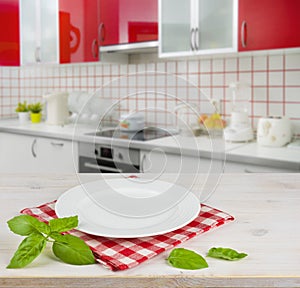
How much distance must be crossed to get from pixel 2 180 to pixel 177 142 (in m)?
0.57

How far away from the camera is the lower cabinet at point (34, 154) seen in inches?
122

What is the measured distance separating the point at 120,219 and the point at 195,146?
0.71ft

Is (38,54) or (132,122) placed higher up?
(38,54)

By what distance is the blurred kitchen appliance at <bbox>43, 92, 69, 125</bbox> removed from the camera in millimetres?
3516

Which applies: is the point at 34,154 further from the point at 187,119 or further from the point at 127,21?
the point at 187,119

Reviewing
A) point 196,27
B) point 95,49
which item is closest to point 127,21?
point 95,49

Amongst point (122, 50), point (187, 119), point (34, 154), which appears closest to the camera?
point (187, 119)

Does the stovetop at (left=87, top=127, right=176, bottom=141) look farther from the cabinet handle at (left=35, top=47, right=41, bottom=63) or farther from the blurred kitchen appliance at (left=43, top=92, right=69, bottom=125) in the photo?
the cabinet handle at (left=35, top=47, right=41, bottom=63)

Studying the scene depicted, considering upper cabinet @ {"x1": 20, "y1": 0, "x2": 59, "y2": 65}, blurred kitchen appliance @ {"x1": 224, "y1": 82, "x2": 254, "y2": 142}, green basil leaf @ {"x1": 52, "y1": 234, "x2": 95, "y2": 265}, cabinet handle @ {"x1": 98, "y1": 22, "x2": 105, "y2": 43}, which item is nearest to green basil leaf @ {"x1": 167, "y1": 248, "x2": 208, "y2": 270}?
green basil leaf @ {"x1": 52, "y1": 234, "x2": 95, "y2": 265}

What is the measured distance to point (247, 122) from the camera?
267cm

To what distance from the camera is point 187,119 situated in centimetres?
94

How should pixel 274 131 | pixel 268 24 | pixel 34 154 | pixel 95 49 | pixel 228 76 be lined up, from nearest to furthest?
pixel 268 24, pixel 274 131, pixel 228 76, pixel 95 49, pixel 34 154

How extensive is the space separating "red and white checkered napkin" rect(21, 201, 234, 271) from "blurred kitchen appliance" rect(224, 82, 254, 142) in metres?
1.69

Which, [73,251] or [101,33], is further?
[101,33]
